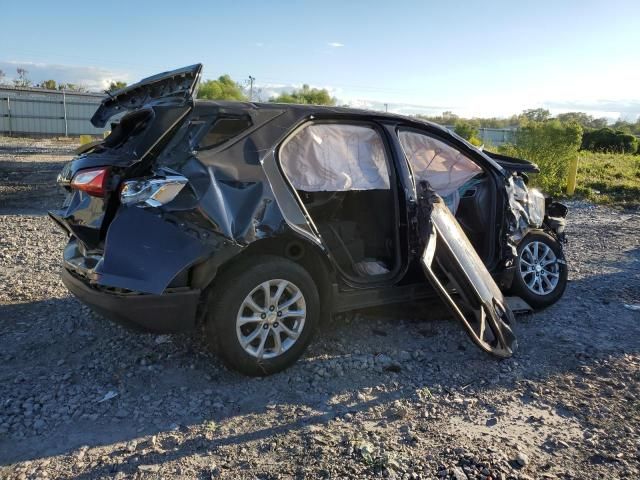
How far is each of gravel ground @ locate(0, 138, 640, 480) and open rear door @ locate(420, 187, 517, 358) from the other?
0.21 metres

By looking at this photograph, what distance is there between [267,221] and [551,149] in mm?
12342

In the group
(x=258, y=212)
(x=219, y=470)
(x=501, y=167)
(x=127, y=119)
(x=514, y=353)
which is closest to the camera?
(x=219, y=470)

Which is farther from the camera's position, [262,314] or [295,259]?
[295,259]

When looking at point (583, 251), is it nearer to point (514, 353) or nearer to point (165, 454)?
point (514, 353)

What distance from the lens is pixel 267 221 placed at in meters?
3.54

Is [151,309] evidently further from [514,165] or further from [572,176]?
[572,176]

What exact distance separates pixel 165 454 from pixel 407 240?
230 cm

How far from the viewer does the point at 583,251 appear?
7.89 metres

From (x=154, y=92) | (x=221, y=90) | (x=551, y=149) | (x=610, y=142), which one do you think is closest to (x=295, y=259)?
(x=154, y=92)

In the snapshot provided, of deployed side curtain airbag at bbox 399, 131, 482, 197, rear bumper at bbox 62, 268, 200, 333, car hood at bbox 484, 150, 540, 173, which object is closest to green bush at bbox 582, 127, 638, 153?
car hood at bbox 484, 150, 540, 173

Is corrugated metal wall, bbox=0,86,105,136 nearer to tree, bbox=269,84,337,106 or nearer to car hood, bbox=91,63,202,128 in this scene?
→ tree, bbox=269,84,337,106

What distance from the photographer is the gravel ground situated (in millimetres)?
2842

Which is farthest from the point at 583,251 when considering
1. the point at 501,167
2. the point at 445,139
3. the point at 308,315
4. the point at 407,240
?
the point at 308,315

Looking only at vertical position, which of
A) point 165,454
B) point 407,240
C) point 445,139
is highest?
point 445,139
